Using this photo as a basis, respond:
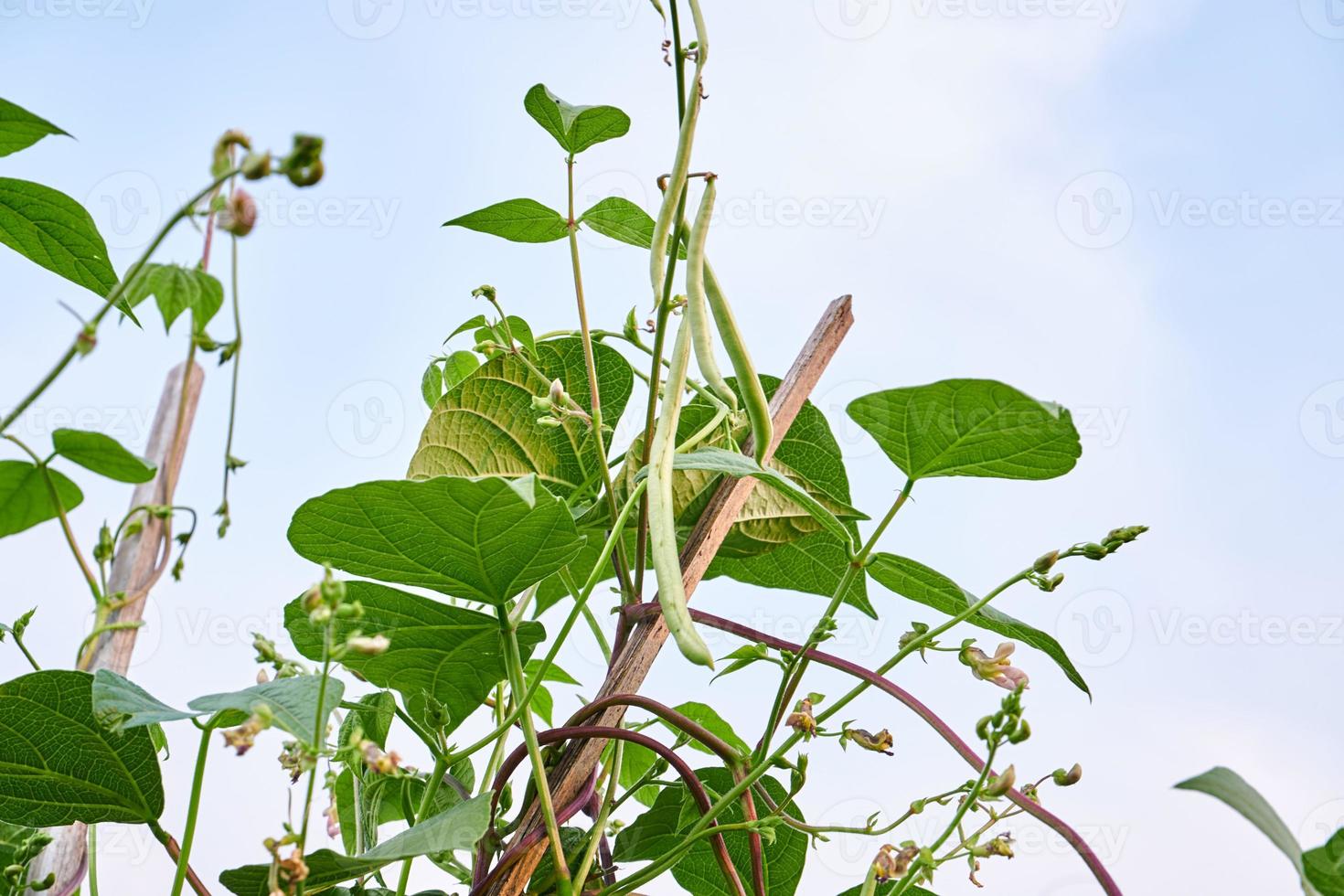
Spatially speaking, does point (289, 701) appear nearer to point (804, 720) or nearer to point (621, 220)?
point (804, 720)

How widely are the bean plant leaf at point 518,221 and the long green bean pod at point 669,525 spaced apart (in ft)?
0.49

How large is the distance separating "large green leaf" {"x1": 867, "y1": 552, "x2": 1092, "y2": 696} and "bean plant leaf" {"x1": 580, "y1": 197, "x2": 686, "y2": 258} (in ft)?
0.67

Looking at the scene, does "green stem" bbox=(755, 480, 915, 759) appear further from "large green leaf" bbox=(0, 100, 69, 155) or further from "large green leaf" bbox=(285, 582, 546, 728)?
"large green leaf" bbox=(0, 100, 69, 155)

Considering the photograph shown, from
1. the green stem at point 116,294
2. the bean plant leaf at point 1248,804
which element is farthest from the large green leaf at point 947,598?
the green stem at point 116,294

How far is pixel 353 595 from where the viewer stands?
0.43 meters

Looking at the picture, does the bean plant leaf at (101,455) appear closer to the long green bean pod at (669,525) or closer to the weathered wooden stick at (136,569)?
the weathered wooden stick at (136,569)

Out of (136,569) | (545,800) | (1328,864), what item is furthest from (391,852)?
(136,569)

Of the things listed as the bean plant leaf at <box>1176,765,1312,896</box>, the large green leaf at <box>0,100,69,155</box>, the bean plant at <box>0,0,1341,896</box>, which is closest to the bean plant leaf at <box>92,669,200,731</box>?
the bean plant at <box>0,0,1341,896</box>

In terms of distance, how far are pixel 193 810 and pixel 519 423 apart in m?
0.24

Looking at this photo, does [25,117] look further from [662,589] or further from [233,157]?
[662,589]

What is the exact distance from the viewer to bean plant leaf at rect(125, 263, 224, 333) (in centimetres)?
24

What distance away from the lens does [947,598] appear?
45cm

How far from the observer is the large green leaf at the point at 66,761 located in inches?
13.8

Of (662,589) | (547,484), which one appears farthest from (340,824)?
(662,589)
